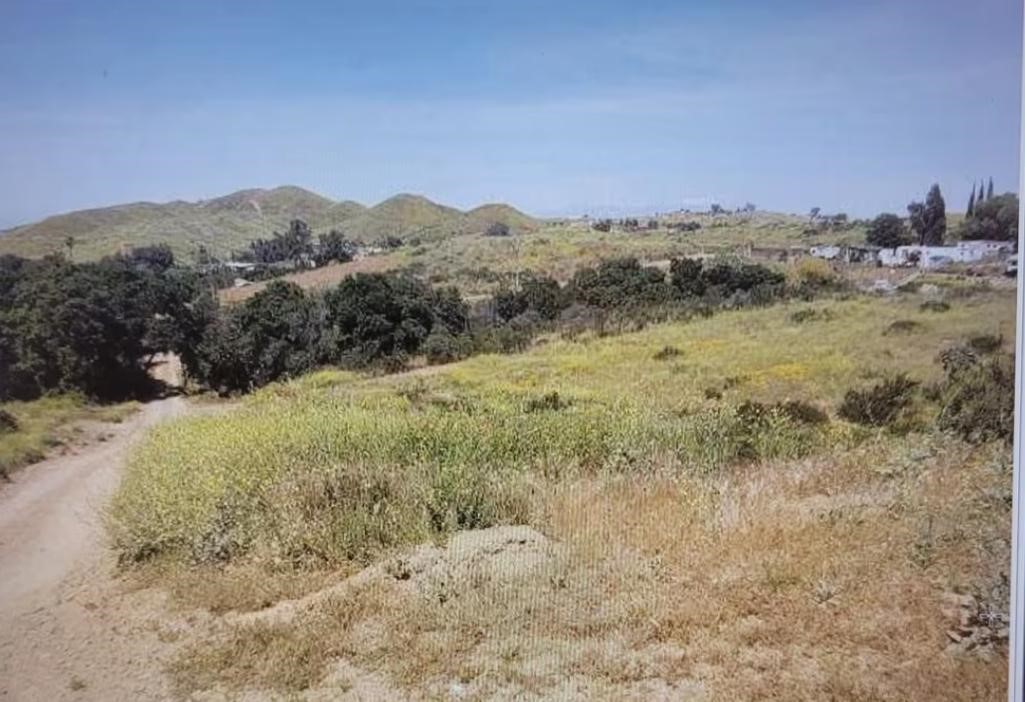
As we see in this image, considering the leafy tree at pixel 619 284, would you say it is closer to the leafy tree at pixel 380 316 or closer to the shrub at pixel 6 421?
the leafy tree at pixel 380 316

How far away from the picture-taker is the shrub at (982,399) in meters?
2.62

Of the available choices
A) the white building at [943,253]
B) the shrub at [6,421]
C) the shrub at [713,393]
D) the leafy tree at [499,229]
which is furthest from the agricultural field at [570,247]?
the shrub at [6,421]

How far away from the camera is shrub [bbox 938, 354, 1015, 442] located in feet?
8.59

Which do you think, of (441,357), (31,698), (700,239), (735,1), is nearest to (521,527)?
(441,357)

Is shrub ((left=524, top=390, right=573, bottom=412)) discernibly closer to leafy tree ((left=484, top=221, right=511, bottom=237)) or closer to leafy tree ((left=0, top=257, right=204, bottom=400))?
leafy tree ((left=484, top=221, right=511, bottom=237))

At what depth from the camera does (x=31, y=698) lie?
7.85 ft

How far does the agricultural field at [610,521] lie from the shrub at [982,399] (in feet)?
0.10

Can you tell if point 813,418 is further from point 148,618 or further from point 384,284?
point 148,618

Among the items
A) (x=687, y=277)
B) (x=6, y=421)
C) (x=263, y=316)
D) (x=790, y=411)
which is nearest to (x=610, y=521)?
(x=790, y=411)

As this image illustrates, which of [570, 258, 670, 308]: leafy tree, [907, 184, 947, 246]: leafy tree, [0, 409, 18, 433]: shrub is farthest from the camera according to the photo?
[570, 258, 670, 308]: leafy tree

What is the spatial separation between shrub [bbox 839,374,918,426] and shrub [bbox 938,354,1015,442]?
12 cm

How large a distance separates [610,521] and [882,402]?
907 millimetres

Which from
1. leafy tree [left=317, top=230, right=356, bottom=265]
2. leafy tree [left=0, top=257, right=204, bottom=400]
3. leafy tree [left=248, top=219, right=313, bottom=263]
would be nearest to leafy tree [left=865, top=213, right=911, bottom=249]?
leafy tree [left=317, top=230, right=356, bottom=265]

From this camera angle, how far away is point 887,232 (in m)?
2.72
